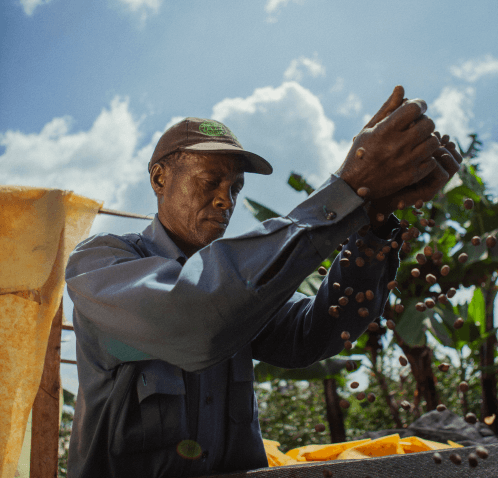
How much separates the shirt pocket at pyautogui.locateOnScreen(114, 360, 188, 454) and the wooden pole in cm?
228

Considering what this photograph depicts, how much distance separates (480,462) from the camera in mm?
1134

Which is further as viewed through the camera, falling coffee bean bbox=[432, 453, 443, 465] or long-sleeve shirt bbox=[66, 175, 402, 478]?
falling coffee bean bbox=[432, 453, 443, 465]

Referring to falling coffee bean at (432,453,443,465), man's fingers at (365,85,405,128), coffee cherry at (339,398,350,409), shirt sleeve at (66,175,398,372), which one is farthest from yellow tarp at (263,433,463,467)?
man's fingers at (365,85,405,128)

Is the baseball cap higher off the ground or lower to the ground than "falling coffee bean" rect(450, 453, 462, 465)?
higher

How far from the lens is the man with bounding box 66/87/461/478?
98 cm

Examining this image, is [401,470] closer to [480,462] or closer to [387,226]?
[480,462]

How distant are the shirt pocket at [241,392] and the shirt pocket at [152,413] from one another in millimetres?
214

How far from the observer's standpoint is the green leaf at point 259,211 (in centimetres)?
632

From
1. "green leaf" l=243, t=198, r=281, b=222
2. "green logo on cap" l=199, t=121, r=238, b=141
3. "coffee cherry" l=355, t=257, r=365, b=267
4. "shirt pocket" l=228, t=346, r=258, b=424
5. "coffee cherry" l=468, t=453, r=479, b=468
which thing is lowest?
"coffee cherry" l=468, t=453, r=479, b=468

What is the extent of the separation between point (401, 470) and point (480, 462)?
199mm

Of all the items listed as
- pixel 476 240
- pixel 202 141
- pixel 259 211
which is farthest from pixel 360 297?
pixel 259 211

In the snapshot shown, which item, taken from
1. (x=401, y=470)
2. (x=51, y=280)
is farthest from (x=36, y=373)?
(x=401, y=470)

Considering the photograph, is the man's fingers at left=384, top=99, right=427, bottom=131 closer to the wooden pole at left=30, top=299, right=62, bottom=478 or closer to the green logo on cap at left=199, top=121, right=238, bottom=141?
the green logo on cap at left=199, top=121, right=238, bottom=141

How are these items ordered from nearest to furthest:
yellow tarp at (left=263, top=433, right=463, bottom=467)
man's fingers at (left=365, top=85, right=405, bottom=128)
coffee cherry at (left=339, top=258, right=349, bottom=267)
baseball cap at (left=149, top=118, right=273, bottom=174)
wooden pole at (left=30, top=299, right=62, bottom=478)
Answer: man's fingers at (left=365, top=85, right=405, bottom=128) → coffee cherry at (left=339, top=258, right=349, bottom=267) → baseball cap at (left=149, top=118, right=273, bottom=174) → yellow tarp at (left=263, top=433, right=463, bottom=467) → wooden pole at (left=30, top=299, right=62, bottom=478)
